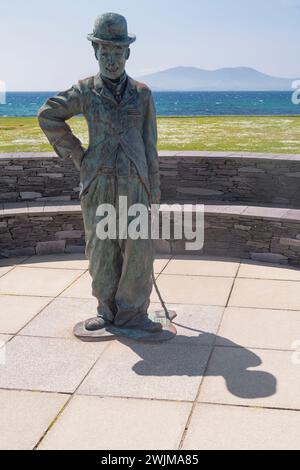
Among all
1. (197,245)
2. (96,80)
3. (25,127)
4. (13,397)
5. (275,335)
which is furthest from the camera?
(25,127)

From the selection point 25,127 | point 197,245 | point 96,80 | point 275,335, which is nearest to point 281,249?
point 197,245

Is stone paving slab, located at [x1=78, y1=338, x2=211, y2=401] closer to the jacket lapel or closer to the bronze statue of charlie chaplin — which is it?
the bronze statue of charlie chaplin

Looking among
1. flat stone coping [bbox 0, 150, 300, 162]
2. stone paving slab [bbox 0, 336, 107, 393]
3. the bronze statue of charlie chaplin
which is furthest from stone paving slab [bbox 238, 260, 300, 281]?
stone paving slab [bbox 0, 336, 107, 393]

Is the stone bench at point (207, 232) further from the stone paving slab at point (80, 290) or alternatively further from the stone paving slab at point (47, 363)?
the stone paving slab at point (47, 363)

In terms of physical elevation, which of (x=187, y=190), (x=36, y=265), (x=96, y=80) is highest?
(x=96, y=80)

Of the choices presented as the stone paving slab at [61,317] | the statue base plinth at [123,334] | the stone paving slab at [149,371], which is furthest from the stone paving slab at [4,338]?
the stone paving slab at [149,371]

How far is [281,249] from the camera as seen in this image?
7328 mm

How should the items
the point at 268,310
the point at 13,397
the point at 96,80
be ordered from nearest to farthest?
the point at 13,397
the point at 96,80
the point at 268,310

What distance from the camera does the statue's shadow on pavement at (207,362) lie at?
422 cm

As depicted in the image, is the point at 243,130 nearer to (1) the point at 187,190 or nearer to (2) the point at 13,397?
(1) the point at 187,190

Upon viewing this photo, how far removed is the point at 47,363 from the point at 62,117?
2045 mm

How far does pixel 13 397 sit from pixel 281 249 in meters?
4.30

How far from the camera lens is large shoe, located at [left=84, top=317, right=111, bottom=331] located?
5.15 m

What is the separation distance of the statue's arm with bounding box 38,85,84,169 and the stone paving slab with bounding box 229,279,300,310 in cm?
236
